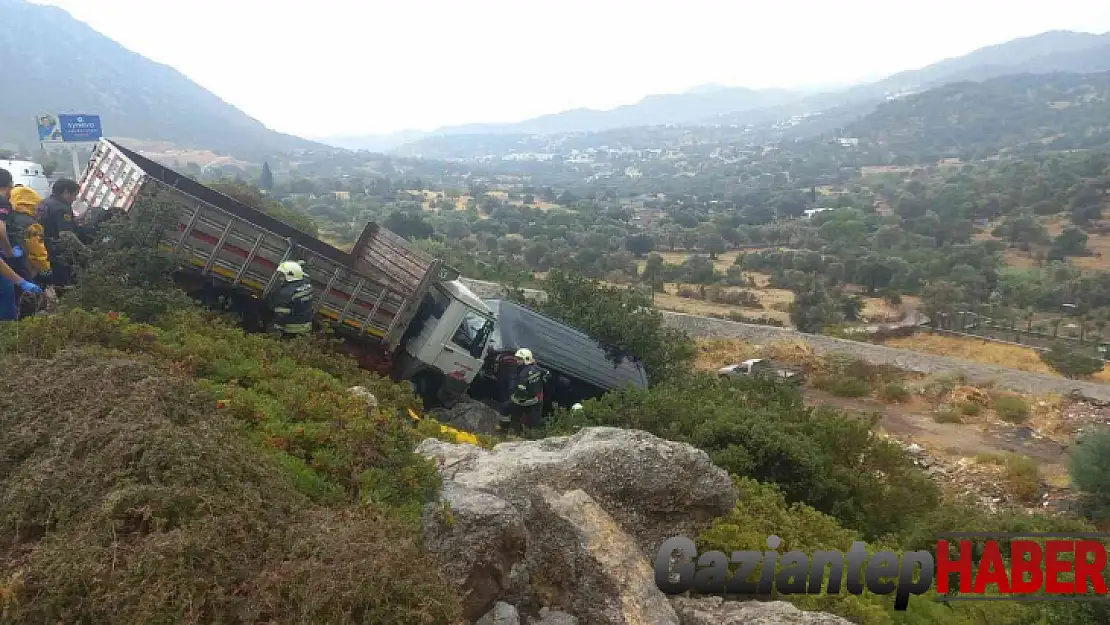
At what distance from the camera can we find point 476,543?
417cm

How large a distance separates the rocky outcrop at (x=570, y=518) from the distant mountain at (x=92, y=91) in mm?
113893

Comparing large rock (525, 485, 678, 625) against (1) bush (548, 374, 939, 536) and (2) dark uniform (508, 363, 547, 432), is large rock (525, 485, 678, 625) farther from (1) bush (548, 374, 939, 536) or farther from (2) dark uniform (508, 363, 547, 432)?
(2) dark uniform (508, 363, 547, 432)

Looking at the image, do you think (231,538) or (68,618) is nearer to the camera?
(68,618)

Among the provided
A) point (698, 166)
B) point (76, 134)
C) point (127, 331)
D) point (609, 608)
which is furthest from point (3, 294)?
point (698, 166)

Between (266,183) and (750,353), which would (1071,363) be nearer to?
(750,353)

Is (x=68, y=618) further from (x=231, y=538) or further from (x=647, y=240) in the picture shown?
(x=647, y=240)

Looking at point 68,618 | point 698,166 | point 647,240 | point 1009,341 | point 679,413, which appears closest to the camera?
point 68,618

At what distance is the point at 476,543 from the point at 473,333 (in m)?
5.91

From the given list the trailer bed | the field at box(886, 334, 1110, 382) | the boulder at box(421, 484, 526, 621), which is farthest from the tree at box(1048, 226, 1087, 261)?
the boulder at box(421, 484, 526, 621)

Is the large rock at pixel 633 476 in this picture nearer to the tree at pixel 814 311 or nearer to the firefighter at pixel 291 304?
the firefighter at pixel 291 304

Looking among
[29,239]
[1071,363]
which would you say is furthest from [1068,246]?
[29,239]

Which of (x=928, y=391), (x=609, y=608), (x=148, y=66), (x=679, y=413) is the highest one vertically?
(x=928, y=391)

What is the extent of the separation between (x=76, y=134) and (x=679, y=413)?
15.4m

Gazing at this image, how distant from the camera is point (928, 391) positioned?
18.6m
